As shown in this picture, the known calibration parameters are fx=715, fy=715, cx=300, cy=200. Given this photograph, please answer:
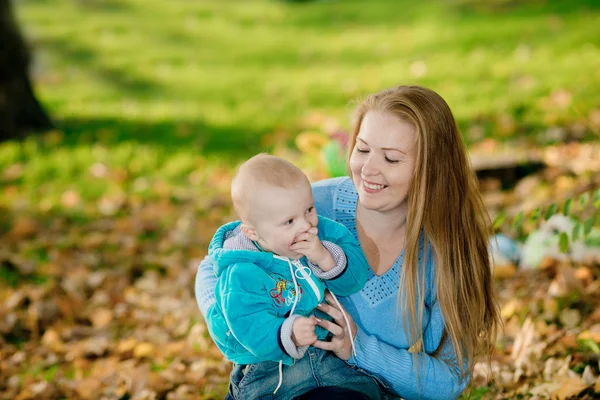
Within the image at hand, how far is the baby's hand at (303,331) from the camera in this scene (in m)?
2.17

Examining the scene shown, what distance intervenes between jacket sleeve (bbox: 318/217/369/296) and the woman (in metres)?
0.10

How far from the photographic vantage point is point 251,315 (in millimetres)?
2205

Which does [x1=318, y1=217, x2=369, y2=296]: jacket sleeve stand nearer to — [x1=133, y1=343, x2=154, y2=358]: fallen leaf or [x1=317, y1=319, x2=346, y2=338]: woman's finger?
[x1=317, y1=319, x2=346, y2=338]: woman's finger

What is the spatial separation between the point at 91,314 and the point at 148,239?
109cm

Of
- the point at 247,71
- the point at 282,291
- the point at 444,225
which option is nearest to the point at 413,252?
the point at 444,225

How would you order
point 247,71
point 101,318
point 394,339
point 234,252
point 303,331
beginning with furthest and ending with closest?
1. point 247,71
2. point 101,318
3. point 394,339
4. point 234,252
5. point 303,331

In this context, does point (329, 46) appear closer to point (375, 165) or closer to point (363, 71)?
point (363, 71)

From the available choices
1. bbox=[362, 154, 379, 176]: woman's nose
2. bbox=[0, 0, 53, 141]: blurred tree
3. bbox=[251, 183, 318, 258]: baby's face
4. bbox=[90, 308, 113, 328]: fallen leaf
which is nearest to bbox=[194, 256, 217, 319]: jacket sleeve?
bbox=[251, 183, 318, 258]: baby's face

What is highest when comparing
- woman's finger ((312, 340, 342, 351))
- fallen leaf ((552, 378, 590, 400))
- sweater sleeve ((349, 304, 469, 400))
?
woman's finger ((312, 340, 342, 351))

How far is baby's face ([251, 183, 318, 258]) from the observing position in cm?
223

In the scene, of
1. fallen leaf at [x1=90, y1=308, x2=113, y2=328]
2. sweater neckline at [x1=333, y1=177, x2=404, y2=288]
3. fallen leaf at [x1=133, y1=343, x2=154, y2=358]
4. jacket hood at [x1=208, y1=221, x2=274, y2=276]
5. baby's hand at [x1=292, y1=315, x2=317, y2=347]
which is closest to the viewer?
baby's hand at [x1=292, y1=315, x2=317, y2=347]

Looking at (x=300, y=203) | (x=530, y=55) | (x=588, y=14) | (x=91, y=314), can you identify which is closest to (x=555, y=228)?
(x=300, y=203)

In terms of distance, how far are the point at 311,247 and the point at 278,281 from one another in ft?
0.56

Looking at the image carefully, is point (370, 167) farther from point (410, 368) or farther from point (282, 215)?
point (410, 368)
